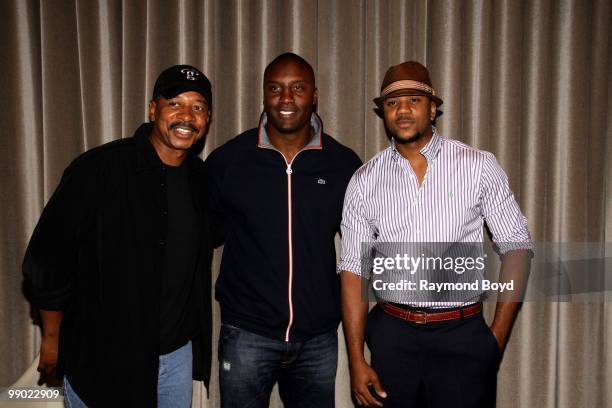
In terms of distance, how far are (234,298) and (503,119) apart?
1642 millimetres

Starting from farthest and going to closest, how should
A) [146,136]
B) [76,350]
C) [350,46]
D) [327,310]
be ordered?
[350,46] < [327,310] < [146,136] < [76,350]

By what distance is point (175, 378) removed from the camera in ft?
6.48

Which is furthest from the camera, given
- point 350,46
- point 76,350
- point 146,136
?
point 350,46

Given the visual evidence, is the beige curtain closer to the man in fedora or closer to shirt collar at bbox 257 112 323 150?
shirt collar at bbox 257 112 323 150

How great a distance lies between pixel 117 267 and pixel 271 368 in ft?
2.66

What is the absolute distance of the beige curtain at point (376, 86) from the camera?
8.44ft

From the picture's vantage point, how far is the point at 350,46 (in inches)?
102

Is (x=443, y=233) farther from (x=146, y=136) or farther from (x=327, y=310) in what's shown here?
(x=146, y=136)

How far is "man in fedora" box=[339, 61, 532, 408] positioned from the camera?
1929 millimetres

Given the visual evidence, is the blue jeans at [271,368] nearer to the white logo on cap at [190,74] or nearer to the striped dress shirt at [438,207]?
the striped dress shirt at [438,207]

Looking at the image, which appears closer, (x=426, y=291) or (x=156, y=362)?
(x=156, y=362)

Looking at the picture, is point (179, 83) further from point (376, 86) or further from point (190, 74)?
point (376, 86)

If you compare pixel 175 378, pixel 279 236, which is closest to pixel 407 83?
pixel 279 236

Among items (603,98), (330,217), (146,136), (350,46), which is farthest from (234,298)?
(603,98)
